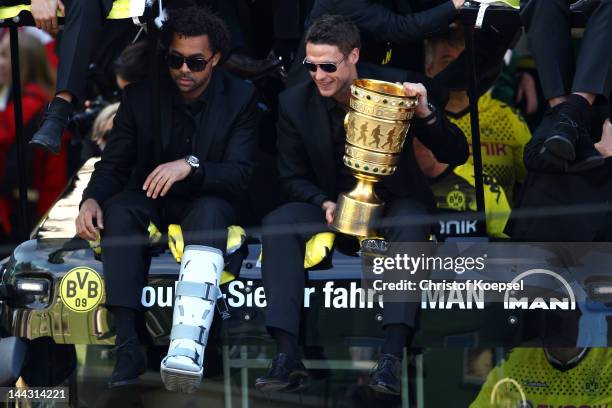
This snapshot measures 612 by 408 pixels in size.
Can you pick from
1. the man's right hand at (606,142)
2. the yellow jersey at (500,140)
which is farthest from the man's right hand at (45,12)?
the man's right hand at (606,142)

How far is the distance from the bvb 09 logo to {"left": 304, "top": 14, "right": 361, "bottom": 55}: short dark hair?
3.84 feet

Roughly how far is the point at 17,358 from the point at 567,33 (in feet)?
7.56

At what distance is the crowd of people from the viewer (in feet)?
18.2

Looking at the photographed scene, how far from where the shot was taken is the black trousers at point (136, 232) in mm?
5699

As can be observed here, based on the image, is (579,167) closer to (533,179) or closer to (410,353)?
(533,179)

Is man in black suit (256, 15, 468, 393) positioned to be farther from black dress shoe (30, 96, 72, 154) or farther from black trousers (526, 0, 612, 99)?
black dress shoe (30, 96, 72, 154)

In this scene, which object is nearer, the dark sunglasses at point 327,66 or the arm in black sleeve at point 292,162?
the dark sunglasses at point 327,66

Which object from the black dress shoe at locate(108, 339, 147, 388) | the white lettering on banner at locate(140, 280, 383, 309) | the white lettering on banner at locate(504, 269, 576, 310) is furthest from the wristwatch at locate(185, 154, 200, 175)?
the white lettering on banner at locate(504, 269, 576, 310)

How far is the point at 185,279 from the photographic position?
220 inches

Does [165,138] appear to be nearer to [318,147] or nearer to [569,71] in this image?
[318,147]

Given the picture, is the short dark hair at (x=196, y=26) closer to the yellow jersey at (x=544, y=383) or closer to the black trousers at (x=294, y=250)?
the black trousers at (x=294, y=250)

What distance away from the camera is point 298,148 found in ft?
19.6

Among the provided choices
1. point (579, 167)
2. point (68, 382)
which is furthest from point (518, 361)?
point (68, 382)

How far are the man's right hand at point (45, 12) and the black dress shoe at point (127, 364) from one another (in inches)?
52.1
